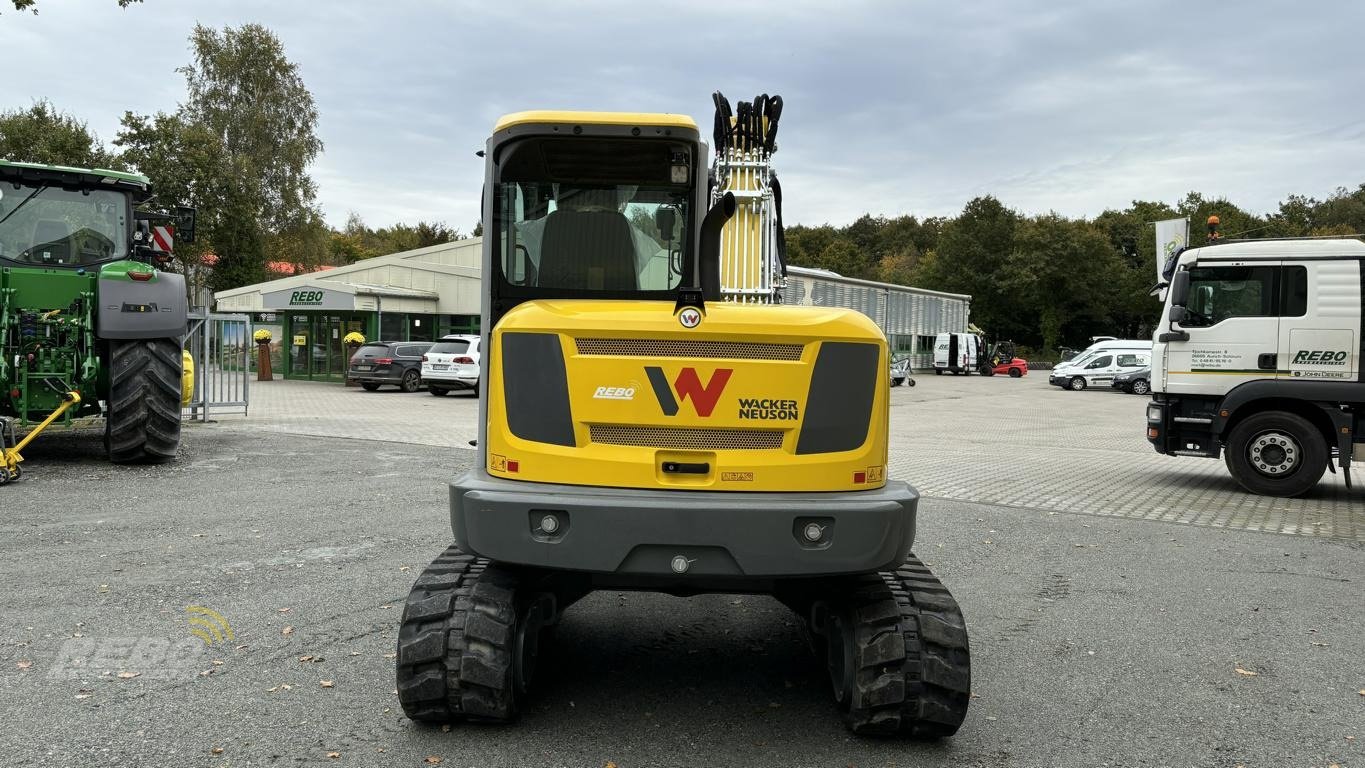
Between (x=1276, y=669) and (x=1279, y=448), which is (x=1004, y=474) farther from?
(x=1276, y=669)

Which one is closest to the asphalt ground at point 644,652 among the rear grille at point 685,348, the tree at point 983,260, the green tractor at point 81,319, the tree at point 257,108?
the rear grille at point 685,348

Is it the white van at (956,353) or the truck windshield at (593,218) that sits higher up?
the truck windshield at (593,218)

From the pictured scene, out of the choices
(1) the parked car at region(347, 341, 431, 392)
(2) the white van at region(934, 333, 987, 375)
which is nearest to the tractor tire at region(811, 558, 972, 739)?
(1) the parked car at region(347, 341, 431, 392)

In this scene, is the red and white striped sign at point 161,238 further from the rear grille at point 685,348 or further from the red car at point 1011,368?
the red car at point 1011,368

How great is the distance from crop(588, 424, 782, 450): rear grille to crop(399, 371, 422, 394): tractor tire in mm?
26509

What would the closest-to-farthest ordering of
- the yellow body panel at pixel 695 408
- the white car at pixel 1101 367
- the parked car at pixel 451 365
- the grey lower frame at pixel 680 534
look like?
the grey lower frame at pixel 680 534 < the yellow body panel at pixel 695 408 < the parked car at pixel 451 365 < the white car at pixel 1101 367

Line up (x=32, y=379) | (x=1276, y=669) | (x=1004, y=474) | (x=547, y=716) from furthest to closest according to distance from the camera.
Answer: (x=1004, y=474)
(x=32, y=379)
(x=1276, y=669)
(x=547, y=716)

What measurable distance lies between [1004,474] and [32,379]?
34.9ft

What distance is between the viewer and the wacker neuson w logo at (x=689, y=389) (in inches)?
154

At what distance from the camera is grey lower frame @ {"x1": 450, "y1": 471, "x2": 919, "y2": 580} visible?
12.4 feet

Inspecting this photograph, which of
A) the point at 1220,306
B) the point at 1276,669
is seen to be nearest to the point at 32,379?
the point at 1276,669

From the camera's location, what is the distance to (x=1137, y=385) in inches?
1484

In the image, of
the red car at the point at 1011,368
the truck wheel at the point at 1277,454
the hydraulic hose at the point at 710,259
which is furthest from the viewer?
the red car at the point at 1011,368

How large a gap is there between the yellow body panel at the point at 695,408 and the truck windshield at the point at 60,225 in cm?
957
